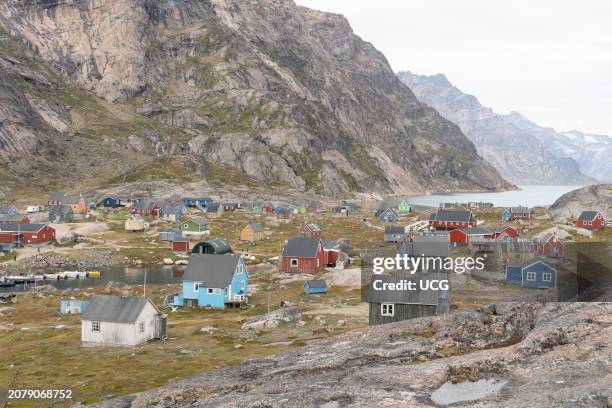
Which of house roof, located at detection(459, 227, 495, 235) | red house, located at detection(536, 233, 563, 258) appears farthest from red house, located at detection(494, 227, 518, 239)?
red house, located at detection(536, 233, 563, 258)

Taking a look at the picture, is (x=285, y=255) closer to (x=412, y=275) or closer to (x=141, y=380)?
(x=412, y=275)

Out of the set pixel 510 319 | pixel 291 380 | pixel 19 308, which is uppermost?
pixel 510 319

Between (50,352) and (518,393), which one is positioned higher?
(518,393)

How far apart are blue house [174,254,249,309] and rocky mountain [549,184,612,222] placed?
361ft

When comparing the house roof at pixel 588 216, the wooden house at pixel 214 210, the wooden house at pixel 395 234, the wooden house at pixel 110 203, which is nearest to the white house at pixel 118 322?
the wooden house at pixel 395 234

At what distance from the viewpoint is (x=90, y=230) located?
134m

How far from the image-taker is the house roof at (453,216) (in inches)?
5276

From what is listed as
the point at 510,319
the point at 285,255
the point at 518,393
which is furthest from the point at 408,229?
the point at 518,393

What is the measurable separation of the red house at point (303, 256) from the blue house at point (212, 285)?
1975cm

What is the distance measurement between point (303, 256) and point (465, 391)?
68464mm

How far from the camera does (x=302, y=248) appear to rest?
292 ft

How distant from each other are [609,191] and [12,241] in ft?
497

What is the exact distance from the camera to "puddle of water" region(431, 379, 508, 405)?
19.5 m

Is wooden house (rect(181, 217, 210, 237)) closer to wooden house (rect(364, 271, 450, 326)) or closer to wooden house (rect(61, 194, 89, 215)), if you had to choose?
wooden house (rect(61, 194, 89, 215))
